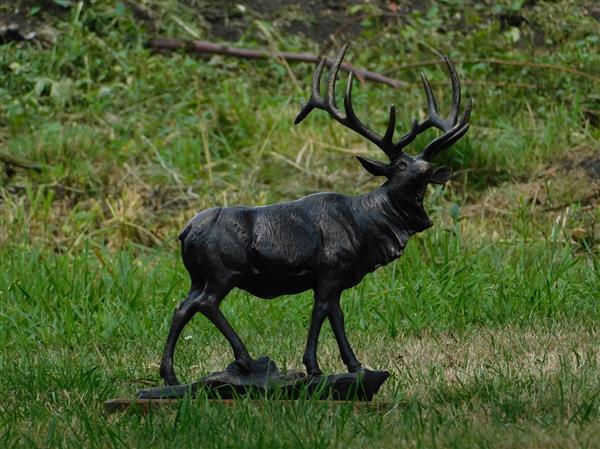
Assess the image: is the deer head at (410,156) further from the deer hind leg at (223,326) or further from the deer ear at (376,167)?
the deer hind leg at (223,326)

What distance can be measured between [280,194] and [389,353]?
3.63 metres

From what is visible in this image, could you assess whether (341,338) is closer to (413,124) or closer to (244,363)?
(244,363)

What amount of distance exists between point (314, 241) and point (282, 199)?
15.2 feet

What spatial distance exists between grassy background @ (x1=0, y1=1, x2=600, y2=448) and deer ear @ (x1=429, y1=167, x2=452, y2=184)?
0.79 metres

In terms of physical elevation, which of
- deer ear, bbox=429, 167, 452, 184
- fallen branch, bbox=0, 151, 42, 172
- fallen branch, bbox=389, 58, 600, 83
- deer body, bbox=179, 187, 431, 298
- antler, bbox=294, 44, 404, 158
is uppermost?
antler, bbox=294, 44, 404, 158

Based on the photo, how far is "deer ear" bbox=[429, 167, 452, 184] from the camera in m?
4.34

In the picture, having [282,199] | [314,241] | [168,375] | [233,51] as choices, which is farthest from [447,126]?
[233,51]

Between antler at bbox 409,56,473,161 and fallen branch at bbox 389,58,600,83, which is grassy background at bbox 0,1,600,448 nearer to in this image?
fallen branch at bbox 389,58,600,83

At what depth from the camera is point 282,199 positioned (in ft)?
29.2

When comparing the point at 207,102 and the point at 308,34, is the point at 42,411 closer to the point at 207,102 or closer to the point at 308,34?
the point at 207,102

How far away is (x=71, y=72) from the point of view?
34.8 ft

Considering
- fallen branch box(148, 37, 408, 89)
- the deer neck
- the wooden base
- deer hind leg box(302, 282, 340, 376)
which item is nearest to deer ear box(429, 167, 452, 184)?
the deer neck

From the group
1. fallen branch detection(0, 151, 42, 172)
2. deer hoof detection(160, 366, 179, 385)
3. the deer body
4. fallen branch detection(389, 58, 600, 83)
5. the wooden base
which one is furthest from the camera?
fallen branch detection(389, 58, 600, 83)

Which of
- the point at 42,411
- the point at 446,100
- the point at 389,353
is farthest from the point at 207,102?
the point at 42,411
